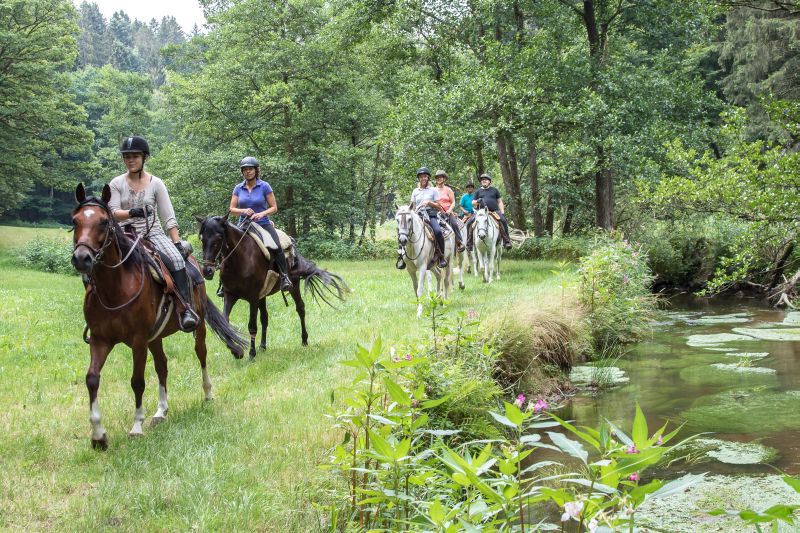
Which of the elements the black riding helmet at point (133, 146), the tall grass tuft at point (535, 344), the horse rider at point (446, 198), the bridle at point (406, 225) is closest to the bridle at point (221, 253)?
the black riding helmet at point (133, 146)

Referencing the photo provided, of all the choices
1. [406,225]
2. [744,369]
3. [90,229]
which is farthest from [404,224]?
[90,229]

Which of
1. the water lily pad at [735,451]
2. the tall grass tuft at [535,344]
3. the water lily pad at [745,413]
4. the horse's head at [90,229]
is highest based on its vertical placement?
the horse's head at [90,229]

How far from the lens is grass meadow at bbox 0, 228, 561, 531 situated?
4.31m

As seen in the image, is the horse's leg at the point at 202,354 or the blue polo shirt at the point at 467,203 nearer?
the horse's leg at the point at 202,354

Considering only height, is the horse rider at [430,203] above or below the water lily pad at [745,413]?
above

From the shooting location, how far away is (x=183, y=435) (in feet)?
19.7

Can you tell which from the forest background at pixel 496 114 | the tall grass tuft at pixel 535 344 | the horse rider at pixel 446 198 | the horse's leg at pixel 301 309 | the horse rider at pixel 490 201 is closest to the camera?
the tall grass tuft at pixel 535 344

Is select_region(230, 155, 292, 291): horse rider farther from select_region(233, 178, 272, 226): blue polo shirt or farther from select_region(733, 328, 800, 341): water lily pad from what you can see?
select_region(733, 328, 800, 341): water lily pad

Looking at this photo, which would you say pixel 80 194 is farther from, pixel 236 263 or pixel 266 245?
pixel 266 245

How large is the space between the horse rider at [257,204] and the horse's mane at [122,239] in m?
3.51

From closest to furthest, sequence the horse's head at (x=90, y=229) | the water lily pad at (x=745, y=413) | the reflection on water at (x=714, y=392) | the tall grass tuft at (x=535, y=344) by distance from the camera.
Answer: the horse's head at (x=90, y=229) → the reflection on water at (x=714, y=392) → the water lily pad at (x=745, y=413) → the tall grass tuft at (x=535, y=344)

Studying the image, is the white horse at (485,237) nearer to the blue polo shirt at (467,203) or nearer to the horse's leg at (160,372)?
the blue polo shirt at (467,203)

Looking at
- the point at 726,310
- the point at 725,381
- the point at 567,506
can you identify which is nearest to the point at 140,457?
the point at 567,506

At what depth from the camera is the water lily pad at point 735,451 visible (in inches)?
240
